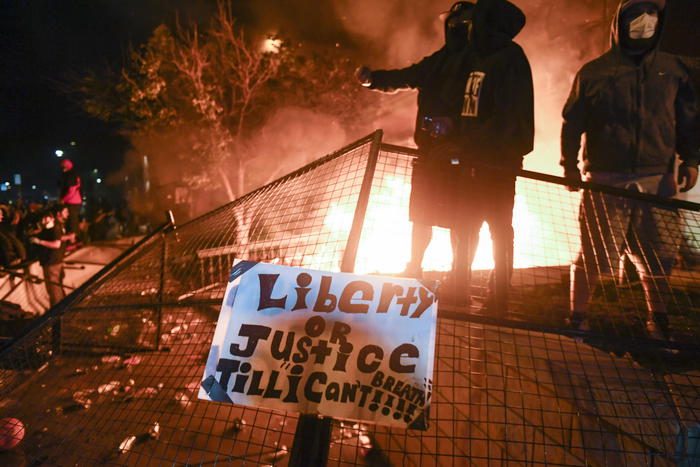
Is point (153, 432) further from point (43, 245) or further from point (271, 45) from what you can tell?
point (271, 45)

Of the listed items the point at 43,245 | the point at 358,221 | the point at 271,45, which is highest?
the point at 271,45

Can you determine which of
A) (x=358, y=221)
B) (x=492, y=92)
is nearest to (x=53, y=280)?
(x=358, y=221)

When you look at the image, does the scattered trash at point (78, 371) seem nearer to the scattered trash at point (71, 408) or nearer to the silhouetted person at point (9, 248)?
the scattered trash at point (71, 408)

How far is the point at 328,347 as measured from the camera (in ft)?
5.07

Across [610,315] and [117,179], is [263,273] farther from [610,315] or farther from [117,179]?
[117,179]

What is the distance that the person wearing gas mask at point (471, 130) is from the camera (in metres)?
2.59

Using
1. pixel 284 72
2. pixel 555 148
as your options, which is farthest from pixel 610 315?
pixel 284 72

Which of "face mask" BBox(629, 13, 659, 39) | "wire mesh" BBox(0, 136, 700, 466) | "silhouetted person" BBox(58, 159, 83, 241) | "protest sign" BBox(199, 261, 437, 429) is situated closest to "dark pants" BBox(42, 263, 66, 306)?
"silhouetted person" BBox(58, 159, 83, 241)

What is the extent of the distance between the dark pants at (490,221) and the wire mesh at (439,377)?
0.21 m

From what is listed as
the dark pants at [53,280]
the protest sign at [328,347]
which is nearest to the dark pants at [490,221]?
the protest sign at [328,347]

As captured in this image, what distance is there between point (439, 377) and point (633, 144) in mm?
2526

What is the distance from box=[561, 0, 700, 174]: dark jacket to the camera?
10.7 feet

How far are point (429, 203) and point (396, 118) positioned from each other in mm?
13847

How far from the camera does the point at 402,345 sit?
1.55 metres
